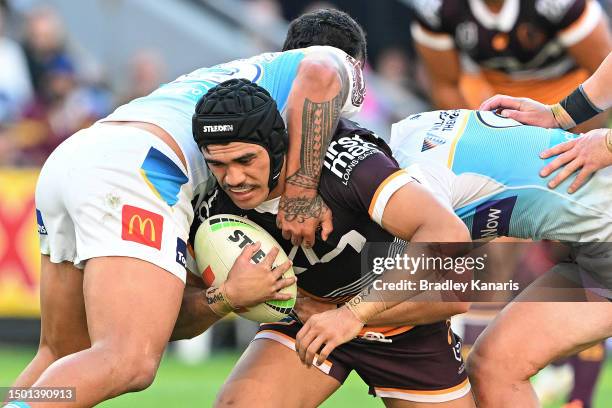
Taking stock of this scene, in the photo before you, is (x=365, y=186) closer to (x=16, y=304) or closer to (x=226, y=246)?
(x=226, y=246)

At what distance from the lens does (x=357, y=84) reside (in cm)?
580

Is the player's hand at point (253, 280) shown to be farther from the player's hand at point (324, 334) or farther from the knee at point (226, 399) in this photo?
the knee at point (226, 399)

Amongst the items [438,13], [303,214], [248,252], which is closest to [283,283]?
[248,252]

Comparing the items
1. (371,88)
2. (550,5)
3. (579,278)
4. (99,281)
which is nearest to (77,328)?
(99,281)

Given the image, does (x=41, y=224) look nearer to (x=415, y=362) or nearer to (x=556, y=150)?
(x=415, y=362)

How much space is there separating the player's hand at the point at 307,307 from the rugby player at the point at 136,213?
1.55ft

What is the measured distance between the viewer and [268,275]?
17.2ft

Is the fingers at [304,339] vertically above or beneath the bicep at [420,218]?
beneath

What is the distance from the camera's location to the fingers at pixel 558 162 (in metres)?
5.44

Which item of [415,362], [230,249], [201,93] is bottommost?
[415,362]

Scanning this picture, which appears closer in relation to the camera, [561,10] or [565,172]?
[565,172]

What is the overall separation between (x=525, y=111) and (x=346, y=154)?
113cm

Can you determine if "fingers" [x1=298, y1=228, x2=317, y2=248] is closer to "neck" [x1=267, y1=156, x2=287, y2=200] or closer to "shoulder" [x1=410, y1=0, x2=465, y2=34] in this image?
"neck" [x1=267, y1=156, x2=287, y2=200]

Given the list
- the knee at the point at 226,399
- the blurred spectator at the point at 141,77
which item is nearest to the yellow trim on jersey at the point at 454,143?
the knee at the point at 226,399
